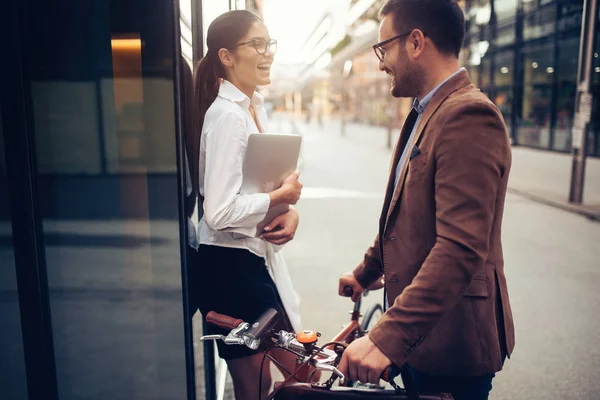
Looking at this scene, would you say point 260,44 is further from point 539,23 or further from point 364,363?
point 539,23

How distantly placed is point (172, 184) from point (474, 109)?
1.05 meters

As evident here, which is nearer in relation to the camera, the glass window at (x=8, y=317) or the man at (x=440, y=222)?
the man at (x=440, y=222)

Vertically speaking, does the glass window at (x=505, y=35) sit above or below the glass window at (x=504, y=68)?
above

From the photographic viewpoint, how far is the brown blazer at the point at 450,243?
4.51 ft

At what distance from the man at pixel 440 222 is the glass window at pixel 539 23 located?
21507 mm

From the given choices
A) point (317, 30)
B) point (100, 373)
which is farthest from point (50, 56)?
point (317, 30)

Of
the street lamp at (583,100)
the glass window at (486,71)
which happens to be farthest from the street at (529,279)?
the glass window at (486,71)

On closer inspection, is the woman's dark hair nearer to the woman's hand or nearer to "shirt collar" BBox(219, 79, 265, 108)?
"shirt collar" BBox(219, 79, 265, 108)

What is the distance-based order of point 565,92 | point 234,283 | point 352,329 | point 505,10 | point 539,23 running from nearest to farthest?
point 234,283, point 352,329, point 565,92, point 539,23, point 505,10

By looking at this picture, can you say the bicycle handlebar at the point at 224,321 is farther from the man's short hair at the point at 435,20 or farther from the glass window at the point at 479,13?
the glass window at the point at 479,13

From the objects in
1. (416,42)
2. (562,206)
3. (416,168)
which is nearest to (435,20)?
(416,42)

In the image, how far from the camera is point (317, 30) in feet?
292

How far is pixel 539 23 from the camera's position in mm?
21406

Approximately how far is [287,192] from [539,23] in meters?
22.6
